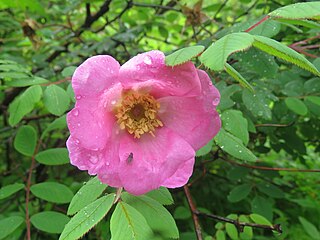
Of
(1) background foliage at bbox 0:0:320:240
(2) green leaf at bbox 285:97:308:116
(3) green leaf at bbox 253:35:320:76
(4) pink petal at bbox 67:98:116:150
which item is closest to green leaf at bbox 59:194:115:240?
(1) background foliage at bbox 0:0:320:240

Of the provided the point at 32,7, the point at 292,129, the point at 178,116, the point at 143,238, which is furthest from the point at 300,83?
the point at 32,7

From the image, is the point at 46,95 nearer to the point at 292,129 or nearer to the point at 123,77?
the point at 123,77

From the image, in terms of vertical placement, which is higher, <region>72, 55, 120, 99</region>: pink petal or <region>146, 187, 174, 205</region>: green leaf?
<region>72, 55, 120, 99</region>: pink petal

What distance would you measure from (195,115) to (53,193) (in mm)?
630

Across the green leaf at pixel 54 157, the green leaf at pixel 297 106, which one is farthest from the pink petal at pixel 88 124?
the green leaf at pixel 297 106

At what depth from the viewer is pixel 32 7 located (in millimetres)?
1879

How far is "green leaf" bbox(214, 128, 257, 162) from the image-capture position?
108 centimetres

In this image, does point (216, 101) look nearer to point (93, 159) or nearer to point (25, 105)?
point (93, 159)

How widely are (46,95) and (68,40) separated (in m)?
1.10

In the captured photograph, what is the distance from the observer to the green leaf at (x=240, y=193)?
1.76 m

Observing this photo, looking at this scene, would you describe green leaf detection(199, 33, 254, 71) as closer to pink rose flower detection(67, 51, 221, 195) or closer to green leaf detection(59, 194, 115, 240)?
pink rose flower detection(67, 51, 221, 195)

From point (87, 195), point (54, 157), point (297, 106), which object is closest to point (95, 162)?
point (87, 195)

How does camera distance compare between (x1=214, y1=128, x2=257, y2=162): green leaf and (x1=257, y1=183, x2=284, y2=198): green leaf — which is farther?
(x1=257, y1=183, x2=284, y2=198): green leaf

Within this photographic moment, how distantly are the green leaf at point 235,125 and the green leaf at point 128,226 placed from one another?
1.47ft
